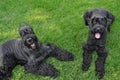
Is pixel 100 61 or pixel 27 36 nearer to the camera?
pixel 27 36

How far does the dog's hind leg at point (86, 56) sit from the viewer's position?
866 cm

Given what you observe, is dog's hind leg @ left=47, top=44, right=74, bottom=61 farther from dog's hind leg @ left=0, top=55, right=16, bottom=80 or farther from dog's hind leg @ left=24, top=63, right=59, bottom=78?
dog's hind leg @ left=0, top=55, right=16, bottom=80

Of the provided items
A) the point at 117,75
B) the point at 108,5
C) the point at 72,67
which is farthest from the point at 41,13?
the point at 117,75

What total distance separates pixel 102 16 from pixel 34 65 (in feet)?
7.09

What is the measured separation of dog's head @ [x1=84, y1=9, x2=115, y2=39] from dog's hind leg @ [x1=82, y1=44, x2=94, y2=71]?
57 cm

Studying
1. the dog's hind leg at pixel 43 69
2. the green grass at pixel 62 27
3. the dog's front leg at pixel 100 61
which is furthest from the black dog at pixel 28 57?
the dog's front leg at pixel 100 61

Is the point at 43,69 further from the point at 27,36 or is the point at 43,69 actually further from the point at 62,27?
the point at 62,27

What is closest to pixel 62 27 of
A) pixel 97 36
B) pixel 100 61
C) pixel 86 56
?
pixel 86 56

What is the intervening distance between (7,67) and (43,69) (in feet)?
3.11

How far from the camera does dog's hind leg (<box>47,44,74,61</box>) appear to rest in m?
9.05

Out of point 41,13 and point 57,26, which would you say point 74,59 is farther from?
point 41,13

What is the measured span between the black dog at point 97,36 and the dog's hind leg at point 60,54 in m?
0.51

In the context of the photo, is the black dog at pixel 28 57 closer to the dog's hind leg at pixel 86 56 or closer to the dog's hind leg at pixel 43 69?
the dog's hind leg at pixel 43 69

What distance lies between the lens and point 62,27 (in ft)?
33.6
